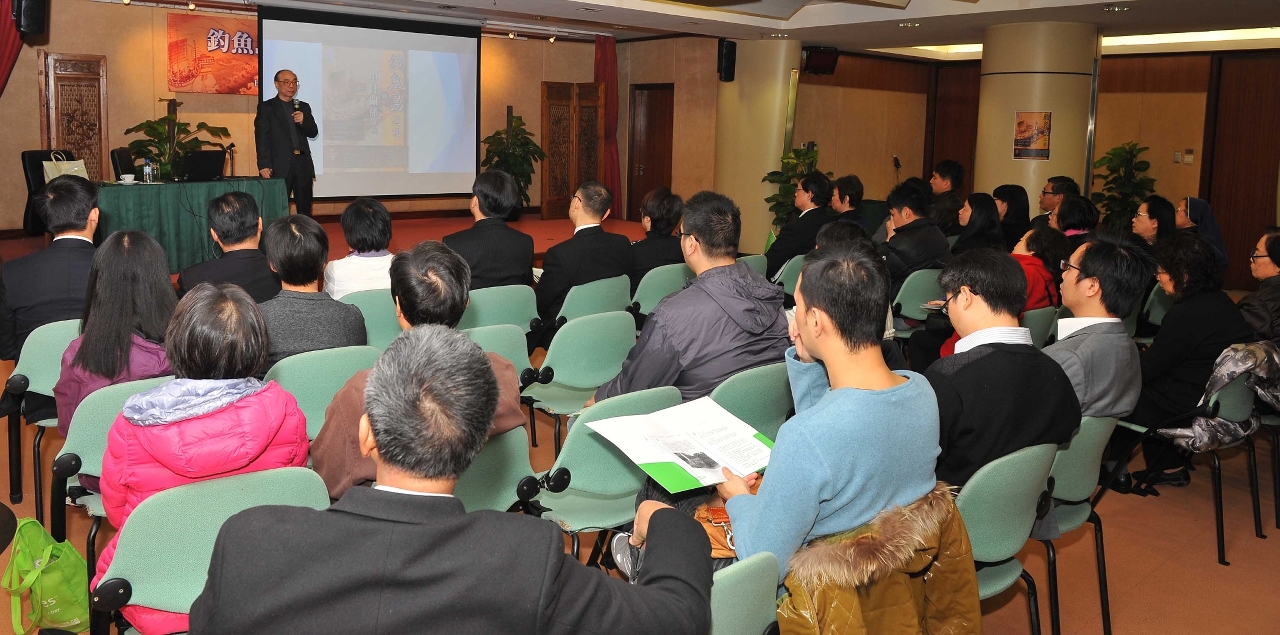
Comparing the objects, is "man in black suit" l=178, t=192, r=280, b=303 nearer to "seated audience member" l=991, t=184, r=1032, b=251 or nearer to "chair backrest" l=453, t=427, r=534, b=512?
"chair backrest" l=453, t=427, r=534, b=512

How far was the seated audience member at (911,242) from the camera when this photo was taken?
5.50m

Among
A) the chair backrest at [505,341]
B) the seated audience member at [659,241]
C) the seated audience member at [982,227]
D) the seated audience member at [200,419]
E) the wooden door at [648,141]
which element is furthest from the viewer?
the wooden door at [648,141]

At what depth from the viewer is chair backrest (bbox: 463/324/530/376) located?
Result: 3.23 metres

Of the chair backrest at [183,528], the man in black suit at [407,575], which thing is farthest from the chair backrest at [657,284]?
the man in black suit at [407,575]

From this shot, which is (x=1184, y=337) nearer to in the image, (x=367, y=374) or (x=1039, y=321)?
(x=1039, y=321)

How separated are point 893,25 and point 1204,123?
3.80m

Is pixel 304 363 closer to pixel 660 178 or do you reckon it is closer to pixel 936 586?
pixel 936 586

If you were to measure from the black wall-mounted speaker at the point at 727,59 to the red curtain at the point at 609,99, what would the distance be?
9.13 ft

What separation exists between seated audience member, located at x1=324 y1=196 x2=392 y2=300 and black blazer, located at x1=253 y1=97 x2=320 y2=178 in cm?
478

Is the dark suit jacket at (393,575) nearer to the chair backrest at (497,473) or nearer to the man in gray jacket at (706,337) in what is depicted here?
the chair backrest at (497,473)

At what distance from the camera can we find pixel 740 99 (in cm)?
1098

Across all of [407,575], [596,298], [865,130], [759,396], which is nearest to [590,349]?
[596,298]

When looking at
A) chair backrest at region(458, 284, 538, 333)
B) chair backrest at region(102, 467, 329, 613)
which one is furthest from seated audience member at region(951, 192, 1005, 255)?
chair backrest at region(102, 467, 329, 613)

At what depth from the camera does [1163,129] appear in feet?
34.0
